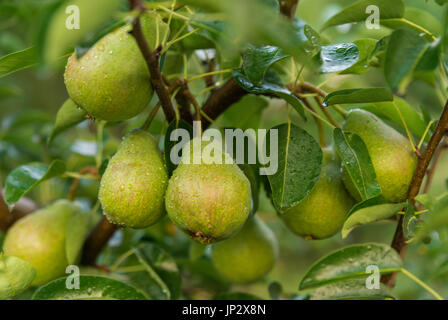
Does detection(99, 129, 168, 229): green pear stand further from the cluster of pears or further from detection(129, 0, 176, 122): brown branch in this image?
the cluster of pears

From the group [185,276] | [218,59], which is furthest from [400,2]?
[185,276]

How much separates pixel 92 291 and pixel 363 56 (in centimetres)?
61

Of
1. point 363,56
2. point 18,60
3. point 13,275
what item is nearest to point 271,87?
point 363,56

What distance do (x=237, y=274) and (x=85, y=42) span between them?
65 cm

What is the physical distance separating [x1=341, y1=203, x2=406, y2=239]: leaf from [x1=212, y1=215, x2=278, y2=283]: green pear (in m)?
0.32

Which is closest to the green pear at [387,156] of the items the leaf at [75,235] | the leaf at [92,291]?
the leaf at [92,291]

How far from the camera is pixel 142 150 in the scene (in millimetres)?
770

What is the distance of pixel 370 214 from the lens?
2.34 ft

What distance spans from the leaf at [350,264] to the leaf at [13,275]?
0.45m

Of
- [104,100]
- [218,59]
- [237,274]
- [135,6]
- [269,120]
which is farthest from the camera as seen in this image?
[269,120]

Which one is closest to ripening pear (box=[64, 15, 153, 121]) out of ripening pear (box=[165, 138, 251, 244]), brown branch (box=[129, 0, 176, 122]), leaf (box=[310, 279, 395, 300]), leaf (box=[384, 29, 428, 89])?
brown branch (box=[129, 0, 176, 122])

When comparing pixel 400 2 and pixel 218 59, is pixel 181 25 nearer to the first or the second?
pixel 218 59

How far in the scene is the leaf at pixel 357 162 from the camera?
28.8 inches

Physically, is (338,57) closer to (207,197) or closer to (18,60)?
(207,197)
